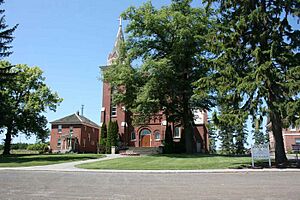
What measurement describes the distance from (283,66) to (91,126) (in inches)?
1558

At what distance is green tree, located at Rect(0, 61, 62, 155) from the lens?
123 feet

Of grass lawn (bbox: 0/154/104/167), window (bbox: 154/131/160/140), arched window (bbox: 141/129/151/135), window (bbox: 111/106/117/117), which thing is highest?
window (bbox: 111/106/117/117)

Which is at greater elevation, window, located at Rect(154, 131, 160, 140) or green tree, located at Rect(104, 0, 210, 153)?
green tree, located at Rect(104, 0, 210, 153)

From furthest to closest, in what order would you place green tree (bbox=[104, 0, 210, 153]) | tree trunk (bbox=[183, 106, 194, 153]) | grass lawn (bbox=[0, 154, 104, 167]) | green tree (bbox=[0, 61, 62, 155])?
1. green tree (bbox=[0, 61, 62, 155])
2. tree trunk (bbox=[183, 106, 194, 153])
3. green tree (bbox=[104, 0, 210, 153])
4. grass lawn (bbox=[0, 154, 104, 167])

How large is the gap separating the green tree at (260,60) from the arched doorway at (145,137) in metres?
25.4

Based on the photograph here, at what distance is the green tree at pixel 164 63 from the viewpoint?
85.0 ft

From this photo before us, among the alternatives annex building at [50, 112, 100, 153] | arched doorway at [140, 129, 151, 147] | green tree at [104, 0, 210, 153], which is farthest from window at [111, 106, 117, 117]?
green tree at [104, 0, 210, 153]

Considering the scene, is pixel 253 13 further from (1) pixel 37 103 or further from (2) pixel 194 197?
(1) pixel 37 103

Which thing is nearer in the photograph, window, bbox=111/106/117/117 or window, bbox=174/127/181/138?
window, bbox=174/127/181/138

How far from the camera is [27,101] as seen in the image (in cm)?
3906

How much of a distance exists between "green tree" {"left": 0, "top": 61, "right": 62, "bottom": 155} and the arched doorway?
13916mm

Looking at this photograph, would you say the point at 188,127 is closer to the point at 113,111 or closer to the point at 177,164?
the point at 177,164

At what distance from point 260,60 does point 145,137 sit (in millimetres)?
28293

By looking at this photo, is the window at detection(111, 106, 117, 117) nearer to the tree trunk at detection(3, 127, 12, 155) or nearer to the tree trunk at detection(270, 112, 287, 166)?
the tree trunk at detection(3, 127, 12, 155)
